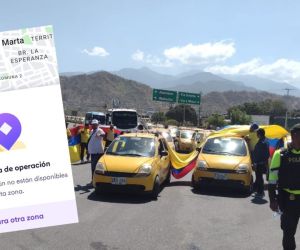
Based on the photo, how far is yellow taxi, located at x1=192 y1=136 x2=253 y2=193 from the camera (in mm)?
12984

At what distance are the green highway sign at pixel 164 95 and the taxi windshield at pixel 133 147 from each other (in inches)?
1780

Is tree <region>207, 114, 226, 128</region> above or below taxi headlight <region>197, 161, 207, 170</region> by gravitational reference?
below

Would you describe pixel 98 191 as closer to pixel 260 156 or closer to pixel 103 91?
pixel 260 156

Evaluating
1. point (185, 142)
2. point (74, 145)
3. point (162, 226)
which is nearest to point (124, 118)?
point (185, 142)

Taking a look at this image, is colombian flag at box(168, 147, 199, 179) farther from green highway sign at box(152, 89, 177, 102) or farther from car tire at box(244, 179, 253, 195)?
green highway sign at box(152, 89, 177, 102)

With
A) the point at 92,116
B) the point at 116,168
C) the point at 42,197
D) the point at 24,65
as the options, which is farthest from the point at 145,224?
the point at 92,116

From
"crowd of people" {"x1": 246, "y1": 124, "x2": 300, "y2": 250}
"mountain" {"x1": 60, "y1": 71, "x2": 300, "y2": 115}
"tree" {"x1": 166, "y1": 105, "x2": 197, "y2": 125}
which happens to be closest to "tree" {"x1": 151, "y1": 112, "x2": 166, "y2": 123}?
"tree" {"x1": 166, "y1": 105, "x2": 197, "y2": 125}

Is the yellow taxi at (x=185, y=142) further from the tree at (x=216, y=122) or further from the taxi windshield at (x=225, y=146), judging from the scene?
the tree at (x=216, y=122)

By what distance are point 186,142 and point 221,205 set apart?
17.4 meters

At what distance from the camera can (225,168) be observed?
1309 cm
